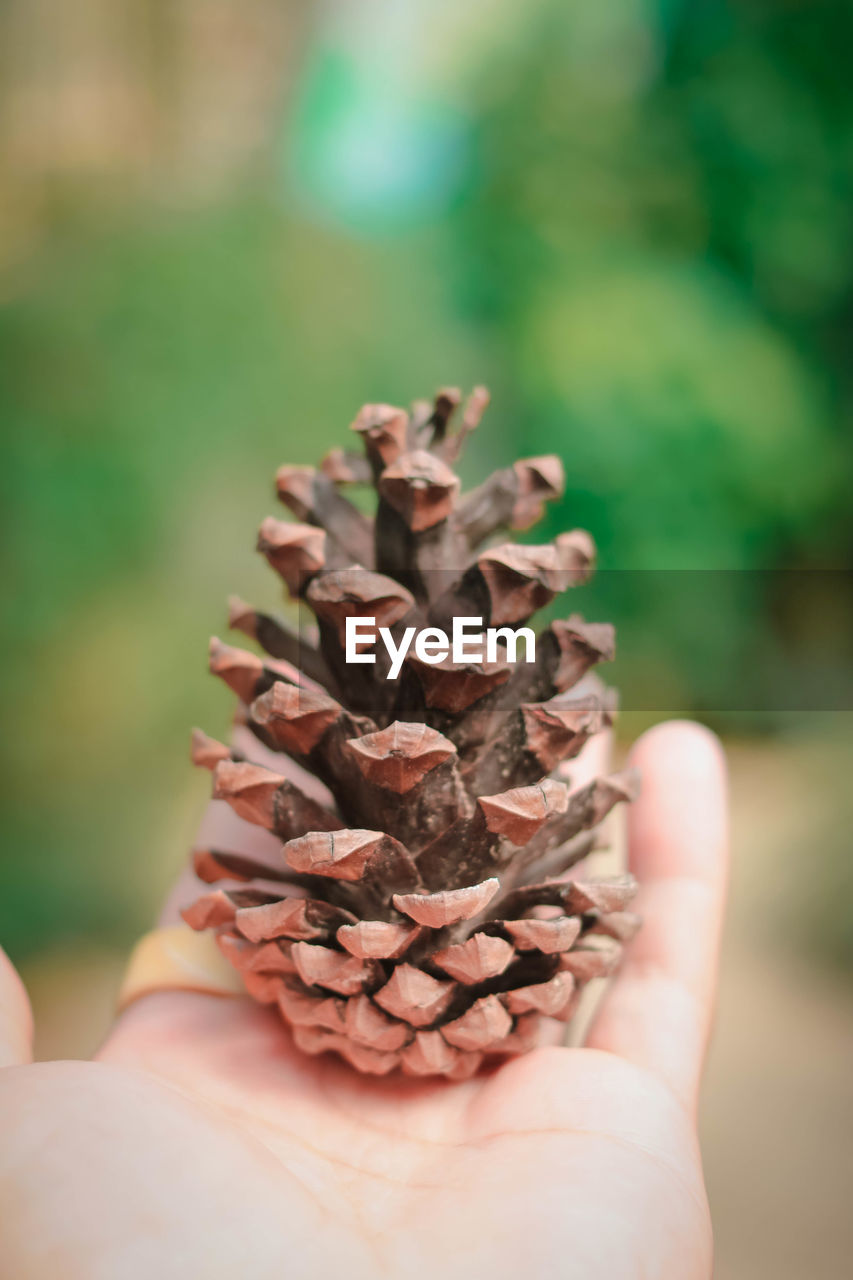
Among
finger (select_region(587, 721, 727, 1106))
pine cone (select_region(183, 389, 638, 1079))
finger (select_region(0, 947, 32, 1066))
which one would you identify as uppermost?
pine cone (select_region(183, 389, 638, 1079))

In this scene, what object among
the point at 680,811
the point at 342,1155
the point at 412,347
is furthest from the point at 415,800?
the point at 412,347

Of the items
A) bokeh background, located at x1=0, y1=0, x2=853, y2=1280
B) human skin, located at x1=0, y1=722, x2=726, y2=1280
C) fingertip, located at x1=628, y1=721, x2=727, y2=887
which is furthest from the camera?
bokeh background, located at x1=0, y1=0, x2=853, y2=1280

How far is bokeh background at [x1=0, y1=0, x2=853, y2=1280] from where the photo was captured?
100cm

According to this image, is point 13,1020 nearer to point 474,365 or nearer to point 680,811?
point 680,811

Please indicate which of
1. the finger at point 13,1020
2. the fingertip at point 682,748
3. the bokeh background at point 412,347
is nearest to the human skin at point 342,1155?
the finger at point 13,1020

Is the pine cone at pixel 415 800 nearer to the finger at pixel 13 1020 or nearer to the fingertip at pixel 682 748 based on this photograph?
the finger at pixel 13 1020

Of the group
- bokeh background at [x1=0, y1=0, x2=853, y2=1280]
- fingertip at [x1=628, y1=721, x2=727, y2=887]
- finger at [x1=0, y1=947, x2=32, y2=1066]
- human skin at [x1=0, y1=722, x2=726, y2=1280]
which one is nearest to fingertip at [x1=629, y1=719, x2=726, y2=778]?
fingertip at [x1=628, y1=721, x2=727, y2=887]

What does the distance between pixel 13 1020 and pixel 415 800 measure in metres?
0.25

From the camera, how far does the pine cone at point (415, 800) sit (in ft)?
1.57

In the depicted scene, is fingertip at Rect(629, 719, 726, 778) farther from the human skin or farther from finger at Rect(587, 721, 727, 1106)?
the human skin

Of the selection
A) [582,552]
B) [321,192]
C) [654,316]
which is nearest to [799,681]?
[654,316]

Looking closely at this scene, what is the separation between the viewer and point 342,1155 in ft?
1.63

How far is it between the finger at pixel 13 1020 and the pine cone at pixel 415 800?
98 mm

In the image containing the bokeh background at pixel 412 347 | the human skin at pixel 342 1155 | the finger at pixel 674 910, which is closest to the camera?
the human skin at pixel 342 1155
